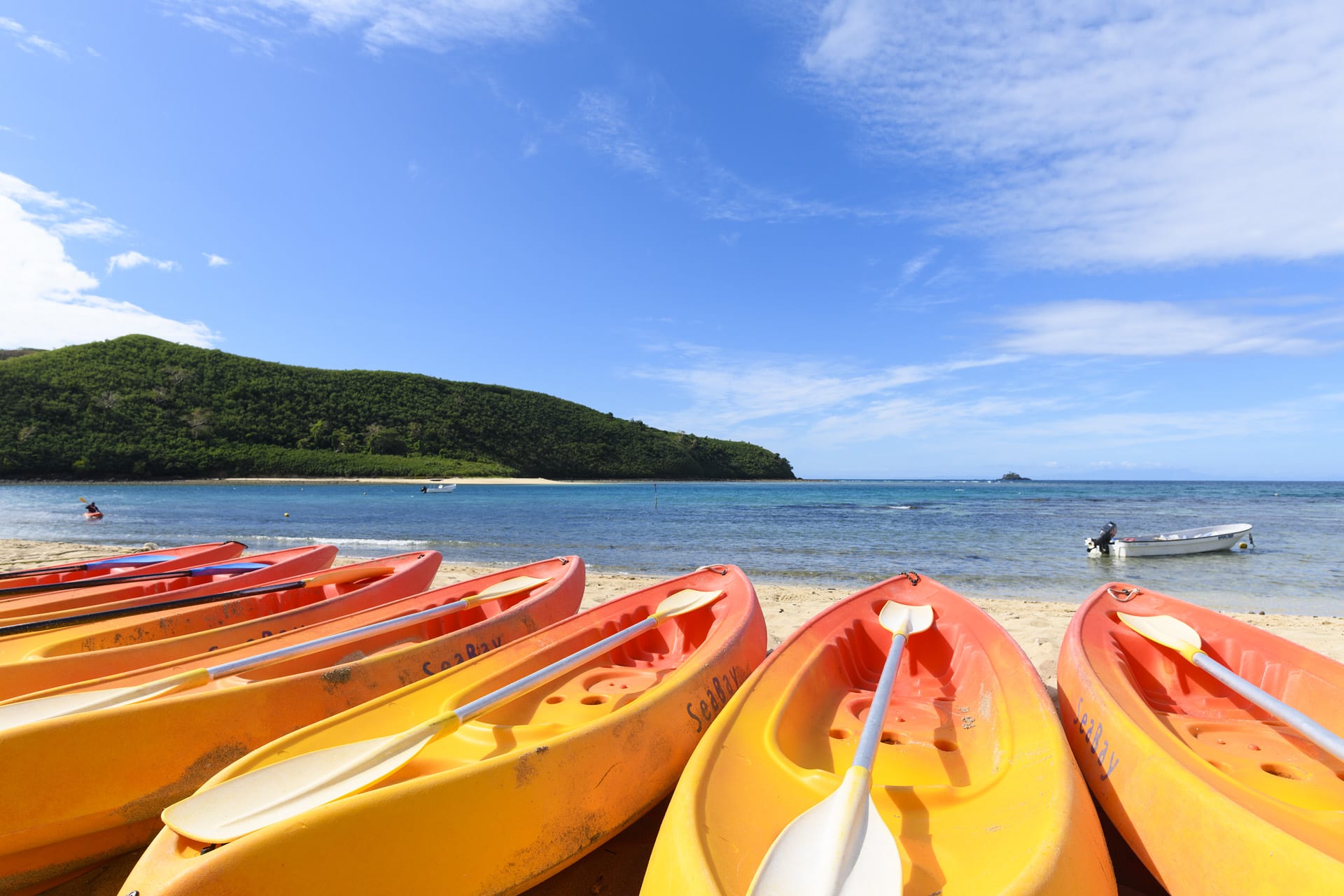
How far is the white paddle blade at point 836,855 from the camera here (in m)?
1.36

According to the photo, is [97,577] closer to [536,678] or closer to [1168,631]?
[536,678]

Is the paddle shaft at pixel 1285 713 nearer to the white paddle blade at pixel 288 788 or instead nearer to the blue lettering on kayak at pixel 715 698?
the blue lettering on kayak at pixel 715 698

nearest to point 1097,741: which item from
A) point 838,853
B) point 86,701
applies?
point 838,853

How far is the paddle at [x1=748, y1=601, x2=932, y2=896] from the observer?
1.36m

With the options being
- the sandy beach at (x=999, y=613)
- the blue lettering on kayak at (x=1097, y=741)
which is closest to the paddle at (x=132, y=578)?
the sandy beach at (x=999, y=613)

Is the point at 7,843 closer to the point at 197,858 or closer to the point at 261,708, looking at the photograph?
the point at 261,708

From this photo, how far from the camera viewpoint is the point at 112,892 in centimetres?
208

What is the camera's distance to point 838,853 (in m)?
1.44

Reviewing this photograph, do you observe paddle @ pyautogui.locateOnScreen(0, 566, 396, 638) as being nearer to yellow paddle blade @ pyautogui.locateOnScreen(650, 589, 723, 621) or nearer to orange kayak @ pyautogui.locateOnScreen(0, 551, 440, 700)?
orange kayak @ pyautogui.locateOnScreen(0, 551, 440, 700)

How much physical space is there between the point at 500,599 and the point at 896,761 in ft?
11.2

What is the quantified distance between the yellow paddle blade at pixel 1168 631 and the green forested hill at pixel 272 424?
2251 inches

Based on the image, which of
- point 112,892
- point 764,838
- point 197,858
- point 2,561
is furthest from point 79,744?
point 2,561

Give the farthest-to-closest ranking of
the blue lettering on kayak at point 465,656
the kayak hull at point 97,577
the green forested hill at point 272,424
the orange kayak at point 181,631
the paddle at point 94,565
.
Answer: the green forested hill at point 272,424
the paddle at point 94,565
the kayak hull at point 97,577
the blue lettering on kayak at point 465,656
the orange kayak at point 181,631

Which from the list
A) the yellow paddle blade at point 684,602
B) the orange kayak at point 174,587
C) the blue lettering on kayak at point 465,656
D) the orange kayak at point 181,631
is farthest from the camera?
the orange kayak at point 174,587
